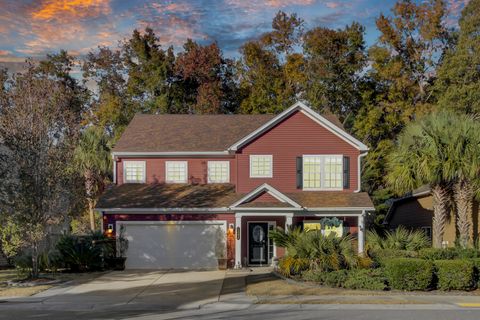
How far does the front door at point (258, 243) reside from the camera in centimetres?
3209

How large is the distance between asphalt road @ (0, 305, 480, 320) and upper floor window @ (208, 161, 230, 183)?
15530 mm

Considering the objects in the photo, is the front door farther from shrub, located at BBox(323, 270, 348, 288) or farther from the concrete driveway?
shrub, located at BBox(323, 270, 348, 288)

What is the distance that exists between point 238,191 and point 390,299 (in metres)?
13.4

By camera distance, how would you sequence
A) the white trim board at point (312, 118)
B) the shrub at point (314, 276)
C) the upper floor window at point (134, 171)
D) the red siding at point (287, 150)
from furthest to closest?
1. the upper floor window at point (134, 171)
2. the red siding at point (287, 150)
3. the white trim board at point (312, 118)
4. the shrub at point (314, 276)

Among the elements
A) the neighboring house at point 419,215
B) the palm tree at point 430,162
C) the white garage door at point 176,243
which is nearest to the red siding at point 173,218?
the white garage door at point 176,243

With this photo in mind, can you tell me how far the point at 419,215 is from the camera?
36.7 metres

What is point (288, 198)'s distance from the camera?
101 ft

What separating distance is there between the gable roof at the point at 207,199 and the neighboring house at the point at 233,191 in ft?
0.16

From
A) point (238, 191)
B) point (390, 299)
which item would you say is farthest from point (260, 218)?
point (390, 299)

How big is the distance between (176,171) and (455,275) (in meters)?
16.4

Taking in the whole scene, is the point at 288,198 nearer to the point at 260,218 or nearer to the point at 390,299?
the point at 260,218

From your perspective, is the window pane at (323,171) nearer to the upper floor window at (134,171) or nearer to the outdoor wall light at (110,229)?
the upper floor window at (134,171)

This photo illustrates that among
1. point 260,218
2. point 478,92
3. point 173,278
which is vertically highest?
point 478,92

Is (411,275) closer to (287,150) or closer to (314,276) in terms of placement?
(314,276)
